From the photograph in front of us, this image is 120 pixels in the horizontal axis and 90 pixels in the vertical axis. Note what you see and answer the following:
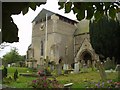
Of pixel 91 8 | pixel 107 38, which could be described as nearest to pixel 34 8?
pixel 91 8

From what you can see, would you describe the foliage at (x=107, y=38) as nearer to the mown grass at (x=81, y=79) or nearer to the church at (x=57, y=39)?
the mown grass at (x=81, y=79)

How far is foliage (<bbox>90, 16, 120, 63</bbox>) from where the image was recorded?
920 inches

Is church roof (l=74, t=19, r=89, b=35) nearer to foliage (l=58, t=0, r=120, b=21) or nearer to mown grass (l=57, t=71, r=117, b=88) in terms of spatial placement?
mown grass (l=57, t=71, r=117, b=88)

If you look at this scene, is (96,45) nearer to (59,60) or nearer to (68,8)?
(59,60)

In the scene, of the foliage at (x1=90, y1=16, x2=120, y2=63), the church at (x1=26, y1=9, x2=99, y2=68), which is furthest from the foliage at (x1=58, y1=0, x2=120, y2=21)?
the church at (x1=26, y1=9, x2=99, y2=68)

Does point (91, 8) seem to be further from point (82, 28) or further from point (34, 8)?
point (82, 28)

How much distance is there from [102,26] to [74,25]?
17.4m

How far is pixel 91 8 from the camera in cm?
183

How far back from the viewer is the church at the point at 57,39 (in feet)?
124

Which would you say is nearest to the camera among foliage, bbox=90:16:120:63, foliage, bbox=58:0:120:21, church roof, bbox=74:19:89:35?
foliage, bbox=58:0:120:21

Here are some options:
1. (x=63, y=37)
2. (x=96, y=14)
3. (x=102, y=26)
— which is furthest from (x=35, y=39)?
(x=96, y=14)

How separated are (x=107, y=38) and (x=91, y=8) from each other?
2271cm

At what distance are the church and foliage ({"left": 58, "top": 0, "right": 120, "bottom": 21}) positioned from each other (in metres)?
33.9

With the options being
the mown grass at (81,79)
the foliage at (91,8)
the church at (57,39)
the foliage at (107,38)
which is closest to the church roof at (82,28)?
the church at (57,39)
